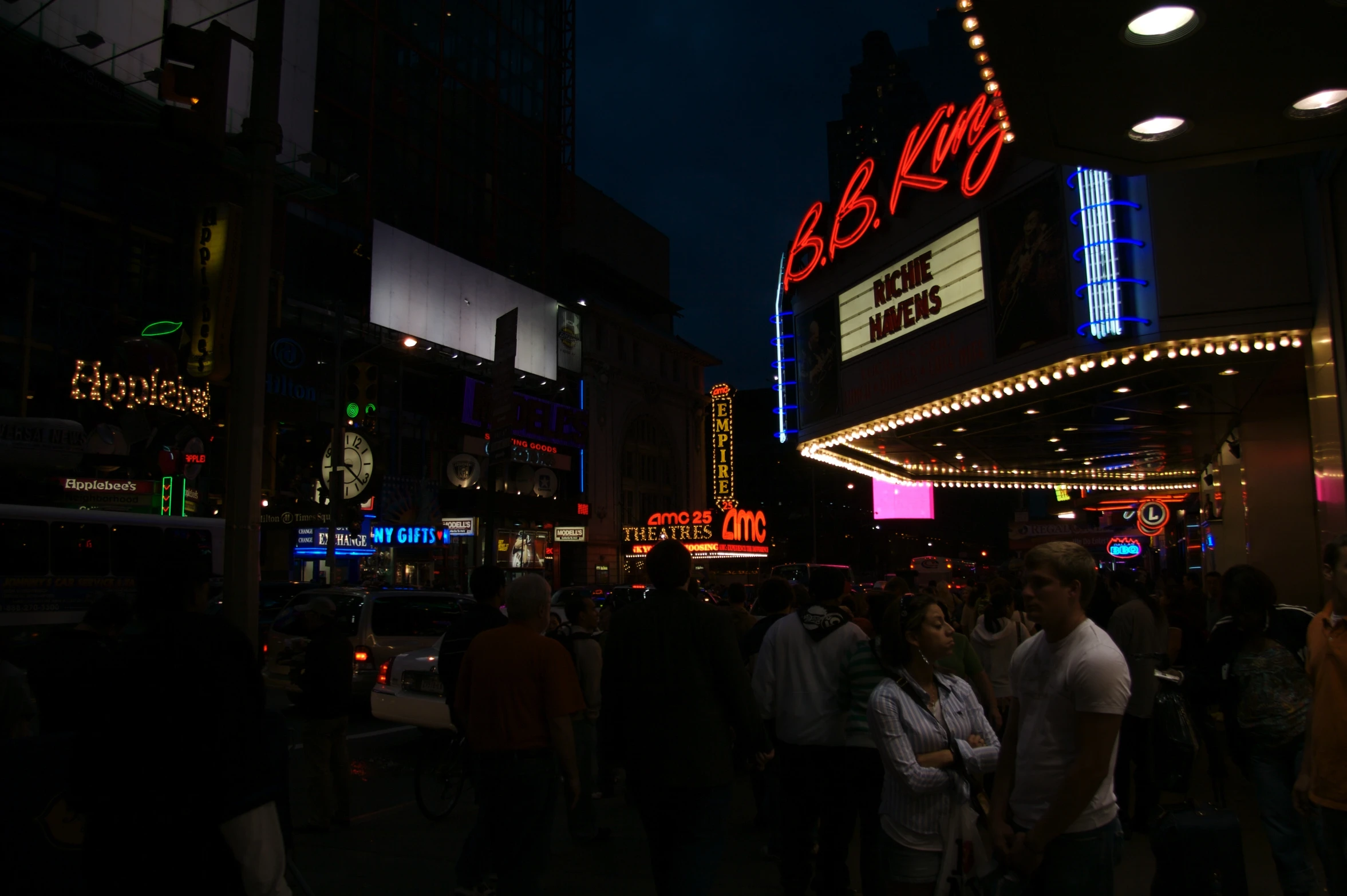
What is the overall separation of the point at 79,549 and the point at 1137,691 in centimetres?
1802

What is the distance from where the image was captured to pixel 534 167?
2068 inches

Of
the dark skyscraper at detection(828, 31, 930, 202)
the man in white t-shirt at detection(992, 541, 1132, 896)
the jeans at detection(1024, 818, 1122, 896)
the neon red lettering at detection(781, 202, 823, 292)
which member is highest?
the dark skyscraper at detection(828, 31, 930, 202)

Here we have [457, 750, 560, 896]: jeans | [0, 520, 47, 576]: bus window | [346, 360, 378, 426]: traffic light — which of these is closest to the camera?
[457, 750, 560, 896]: jeans

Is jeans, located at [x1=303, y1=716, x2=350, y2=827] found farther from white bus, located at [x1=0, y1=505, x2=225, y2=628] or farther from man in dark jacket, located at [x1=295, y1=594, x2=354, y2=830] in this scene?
white bus, located at [x1=0, y1=505, x2=225, y2=628]

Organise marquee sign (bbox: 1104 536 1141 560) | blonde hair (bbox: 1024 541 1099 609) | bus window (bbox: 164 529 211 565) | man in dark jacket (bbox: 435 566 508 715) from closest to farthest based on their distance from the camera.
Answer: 1. blonde hair (bbox: 1024 541 1099 609)
2. man in dark jacket (bbox: 435 566 508 715)
3. bus window (bbox: 164 529 211 565)
4. marquee sign (bbox: 1104 536 1141 560)

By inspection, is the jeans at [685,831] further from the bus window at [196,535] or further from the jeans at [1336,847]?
the bus window at [196,535]

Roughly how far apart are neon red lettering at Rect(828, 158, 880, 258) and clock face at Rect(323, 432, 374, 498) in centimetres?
1235

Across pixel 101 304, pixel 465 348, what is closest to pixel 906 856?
pixel 101 304

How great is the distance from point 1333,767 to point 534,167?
5228cm

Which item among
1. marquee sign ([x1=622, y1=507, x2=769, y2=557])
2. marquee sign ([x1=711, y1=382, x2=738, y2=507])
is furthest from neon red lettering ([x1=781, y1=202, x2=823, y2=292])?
marquee sign ([x1=711, y1=382, x2=738, y2=507])

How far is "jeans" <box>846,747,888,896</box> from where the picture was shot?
5402 millimetres

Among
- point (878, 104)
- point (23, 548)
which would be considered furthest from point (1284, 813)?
point (878, 104)

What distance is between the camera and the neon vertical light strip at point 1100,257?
1153cm

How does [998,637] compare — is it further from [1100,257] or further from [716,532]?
[716,532]
